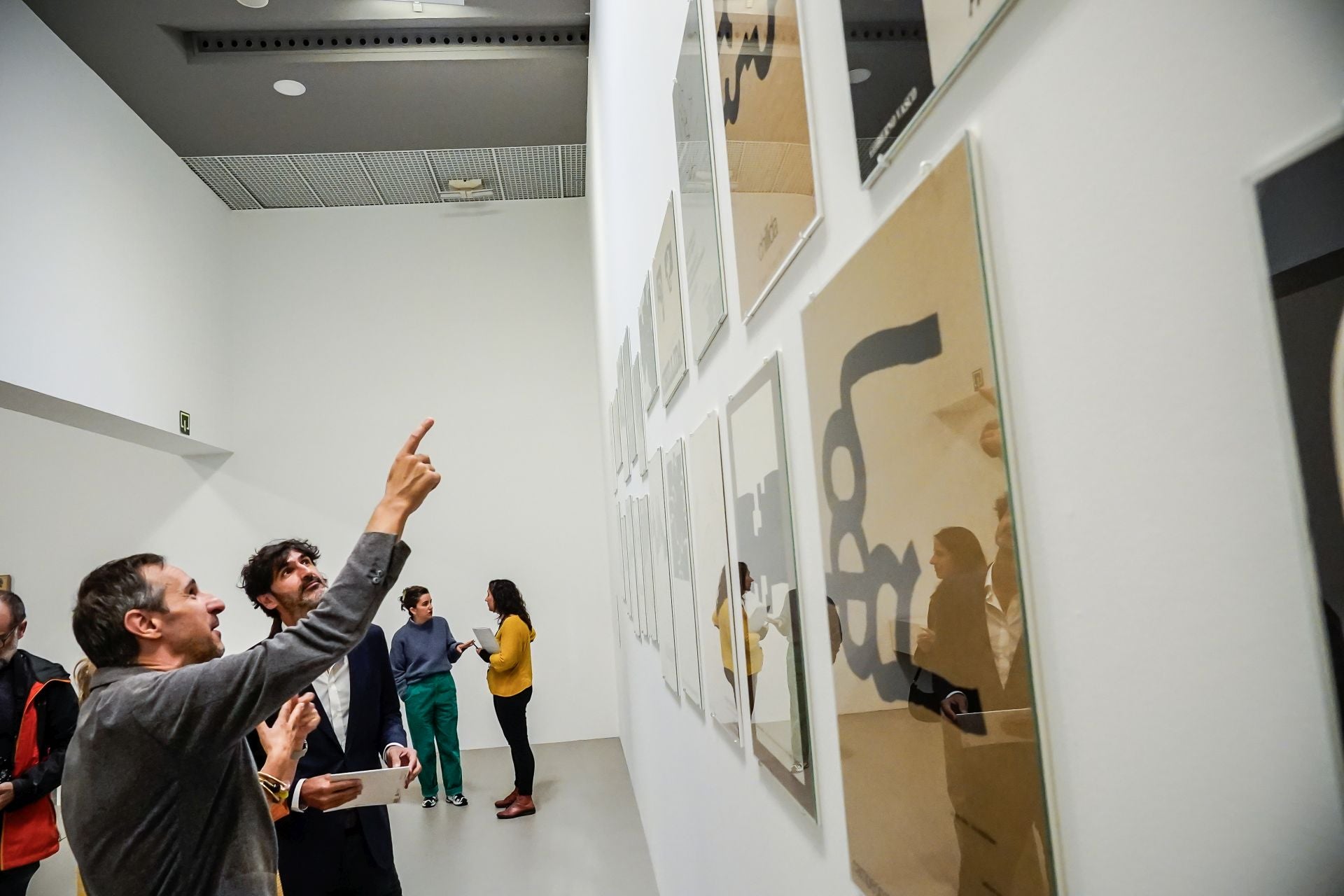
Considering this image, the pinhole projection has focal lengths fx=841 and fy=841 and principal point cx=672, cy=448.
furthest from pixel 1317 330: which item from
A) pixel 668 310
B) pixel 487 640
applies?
pixel 487 640

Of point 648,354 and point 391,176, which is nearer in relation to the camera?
point 648,354

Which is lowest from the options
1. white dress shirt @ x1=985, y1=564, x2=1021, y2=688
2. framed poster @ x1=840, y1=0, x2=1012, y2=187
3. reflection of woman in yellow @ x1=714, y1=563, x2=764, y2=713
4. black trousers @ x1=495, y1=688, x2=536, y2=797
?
black trousers @ x1=495, y1=688, x2=536, y2=797

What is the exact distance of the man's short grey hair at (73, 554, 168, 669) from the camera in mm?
1961

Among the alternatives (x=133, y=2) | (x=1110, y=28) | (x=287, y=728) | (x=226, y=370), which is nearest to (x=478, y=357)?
(x=226, y=370)

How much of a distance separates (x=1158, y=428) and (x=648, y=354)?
8.51 ft

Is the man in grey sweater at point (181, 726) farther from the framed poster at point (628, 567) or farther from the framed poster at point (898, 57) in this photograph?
the framed poster at point (628, 567)

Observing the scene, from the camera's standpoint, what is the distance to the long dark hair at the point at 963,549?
654 mm

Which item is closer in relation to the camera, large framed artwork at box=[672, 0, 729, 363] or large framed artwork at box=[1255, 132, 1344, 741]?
large framed artwork at box=[1255, 132, 1344, 741]

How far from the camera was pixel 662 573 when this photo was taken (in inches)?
115

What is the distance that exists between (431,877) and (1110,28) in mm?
5625

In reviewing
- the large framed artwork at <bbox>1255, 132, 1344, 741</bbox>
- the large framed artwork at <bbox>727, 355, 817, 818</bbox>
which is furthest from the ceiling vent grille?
the large framed artwork at <bbox>1255, 132, 1344, 741</bbox>

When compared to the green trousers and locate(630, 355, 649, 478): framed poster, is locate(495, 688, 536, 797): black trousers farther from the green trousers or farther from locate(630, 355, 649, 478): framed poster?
locate(630, 355, 649, 478): framed poster

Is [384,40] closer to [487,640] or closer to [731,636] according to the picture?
[487,640]

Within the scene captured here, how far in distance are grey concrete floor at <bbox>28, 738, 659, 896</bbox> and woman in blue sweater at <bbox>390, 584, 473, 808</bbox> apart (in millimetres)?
184
